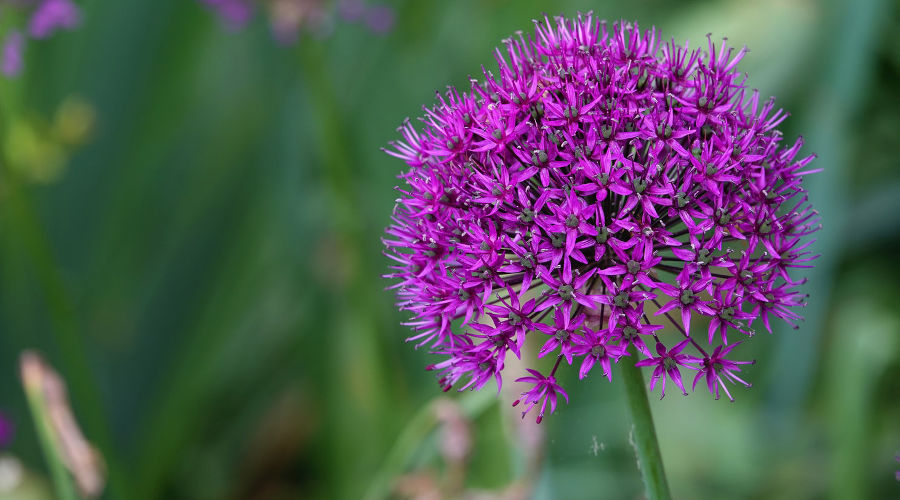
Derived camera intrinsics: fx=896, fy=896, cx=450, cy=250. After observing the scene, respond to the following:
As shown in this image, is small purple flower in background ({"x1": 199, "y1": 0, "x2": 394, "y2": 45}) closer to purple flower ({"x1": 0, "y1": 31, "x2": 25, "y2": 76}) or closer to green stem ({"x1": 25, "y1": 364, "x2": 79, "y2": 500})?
purple flower ({"x1": 0, "y1": 31, "x2": 25, "y2": 76})

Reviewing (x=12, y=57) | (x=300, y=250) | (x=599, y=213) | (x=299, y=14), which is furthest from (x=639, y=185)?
(x=300, y=250)

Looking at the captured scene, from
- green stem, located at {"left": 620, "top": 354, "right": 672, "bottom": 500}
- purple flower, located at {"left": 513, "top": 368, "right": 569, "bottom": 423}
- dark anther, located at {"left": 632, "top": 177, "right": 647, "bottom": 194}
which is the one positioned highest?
dark anther, located at {"left": 632, "top": 177, "right": 647, "bottom": 194}

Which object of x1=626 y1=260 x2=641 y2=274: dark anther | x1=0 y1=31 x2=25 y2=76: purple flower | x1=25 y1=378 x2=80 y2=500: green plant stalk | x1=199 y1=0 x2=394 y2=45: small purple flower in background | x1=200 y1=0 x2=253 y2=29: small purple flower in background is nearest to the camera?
x1=626 y1=260 x2=641 y2=274: dark anther

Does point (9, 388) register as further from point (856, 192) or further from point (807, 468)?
point (856, 192)

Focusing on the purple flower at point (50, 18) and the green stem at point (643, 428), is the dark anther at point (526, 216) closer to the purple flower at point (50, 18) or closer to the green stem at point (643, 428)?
the green stem at point (643, 428)

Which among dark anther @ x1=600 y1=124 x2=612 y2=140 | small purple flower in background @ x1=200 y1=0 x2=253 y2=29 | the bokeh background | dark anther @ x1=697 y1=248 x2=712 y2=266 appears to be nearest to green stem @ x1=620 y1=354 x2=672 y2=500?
dark anther @ x1=697 y1=248 x2=712 y2=266

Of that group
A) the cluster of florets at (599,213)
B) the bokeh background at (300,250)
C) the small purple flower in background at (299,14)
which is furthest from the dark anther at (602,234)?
the small purple flower in background at (299,14)
